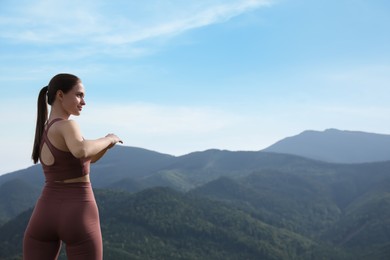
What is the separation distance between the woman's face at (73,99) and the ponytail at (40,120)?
0.78ft

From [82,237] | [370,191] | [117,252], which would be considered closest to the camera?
[82,237]

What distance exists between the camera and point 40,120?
11.2 ft

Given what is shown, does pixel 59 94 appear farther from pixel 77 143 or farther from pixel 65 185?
pixel 65 185

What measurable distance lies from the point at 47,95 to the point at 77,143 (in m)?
0.55

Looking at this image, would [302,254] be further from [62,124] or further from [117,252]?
[62,124]

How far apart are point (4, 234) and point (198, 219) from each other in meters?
56.5

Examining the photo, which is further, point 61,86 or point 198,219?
point 198,219

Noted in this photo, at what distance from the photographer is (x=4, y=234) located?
137 m

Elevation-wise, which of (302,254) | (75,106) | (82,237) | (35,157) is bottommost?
(302,254)

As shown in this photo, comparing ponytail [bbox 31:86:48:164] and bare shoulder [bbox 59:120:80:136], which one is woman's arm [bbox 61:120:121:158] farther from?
ponytail [bbox 31:86:48:164]

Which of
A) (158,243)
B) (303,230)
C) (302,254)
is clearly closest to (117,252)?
(158,243)

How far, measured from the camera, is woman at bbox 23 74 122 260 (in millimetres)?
3096

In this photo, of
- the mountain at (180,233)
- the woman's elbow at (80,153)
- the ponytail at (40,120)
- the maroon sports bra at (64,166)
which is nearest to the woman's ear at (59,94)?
the ponytail at (40,120)

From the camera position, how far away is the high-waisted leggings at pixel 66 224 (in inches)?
122
